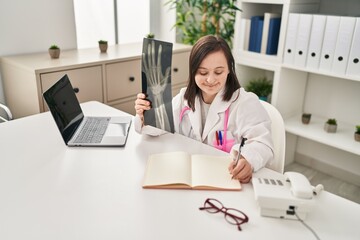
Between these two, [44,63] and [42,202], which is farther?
[44,63]

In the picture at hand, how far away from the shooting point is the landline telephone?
0.90m

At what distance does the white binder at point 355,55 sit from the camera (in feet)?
6.33

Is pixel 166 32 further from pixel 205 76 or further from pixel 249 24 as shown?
pixel 205 76

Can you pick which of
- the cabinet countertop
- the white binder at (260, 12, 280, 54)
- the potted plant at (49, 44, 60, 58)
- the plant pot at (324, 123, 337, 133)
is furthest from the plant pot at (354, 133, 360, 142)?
the potted plant at (49, 44, 60, 58)

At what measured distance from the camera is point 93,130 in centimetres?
148

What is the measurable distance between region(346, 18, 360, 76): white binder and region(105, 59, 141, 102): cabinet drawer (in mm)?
1342

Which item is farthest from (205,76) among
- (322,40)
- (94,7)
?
(94,7)

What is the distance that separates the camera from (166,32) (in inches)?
127

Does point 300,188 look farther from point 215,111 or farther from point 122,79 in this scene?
point 122,79

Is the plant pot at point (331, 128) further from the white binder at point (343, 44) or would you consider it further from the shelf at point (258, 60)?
the shelf at point (258, 60)

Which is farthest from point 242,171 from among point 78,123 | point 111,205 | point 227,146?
point 78,123

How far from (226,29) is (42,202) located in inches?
86.6

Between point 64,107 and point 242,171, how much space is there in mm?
791

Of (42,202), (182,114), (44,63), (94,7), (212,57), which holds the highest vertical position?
(94,7)
